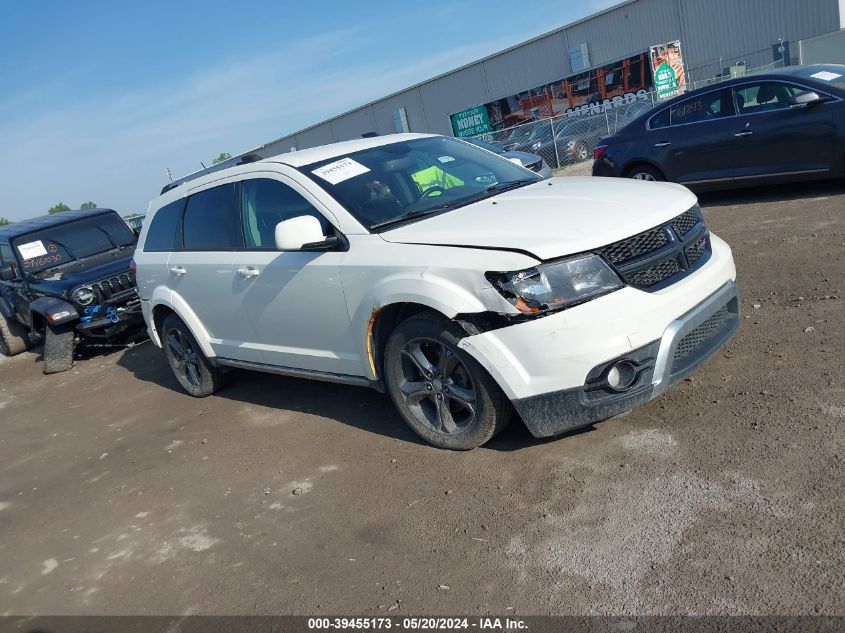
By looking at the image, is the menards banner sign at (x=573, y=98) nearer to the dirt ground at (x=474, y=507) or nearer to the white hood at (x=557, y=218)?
the white hood at (x=557, y=218)

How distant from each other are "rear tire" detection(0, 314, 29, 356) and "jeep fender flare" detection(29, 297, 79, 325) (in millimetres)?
2362

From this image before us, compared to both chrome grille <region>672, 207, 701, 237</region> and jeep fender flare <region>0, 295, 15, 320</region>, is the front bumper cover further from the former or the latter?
jeep fender flare <region>0, 295, 15, 320</region>

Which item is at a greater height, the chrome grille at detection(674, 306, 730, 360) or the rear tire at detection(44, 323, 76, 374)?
the chrome grille at detection(674, 306, 730, 360)

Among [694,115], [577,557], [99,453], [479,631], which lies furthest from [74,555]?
[694,115]

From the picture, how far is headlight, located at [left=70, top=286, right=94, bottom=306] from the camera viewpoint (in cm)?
882

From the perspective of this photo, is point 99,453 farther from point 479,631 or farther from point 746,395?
point 746,395

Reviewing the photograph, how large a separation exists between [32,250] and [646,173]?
8549 millimetres

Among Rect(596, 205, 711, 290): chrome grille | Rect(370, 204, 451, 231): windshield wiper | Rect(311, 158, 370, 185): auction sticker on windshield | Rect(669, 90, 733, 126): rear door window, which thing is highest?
Rect(311, 158, 370, 185): auction sticker on windshield

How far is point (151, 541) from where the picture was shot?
13.0ft

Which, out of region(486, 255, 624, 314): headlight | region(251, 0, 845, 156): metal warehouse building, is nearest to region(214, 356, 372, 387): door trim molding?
region(486, 255, 624, 314): headlight

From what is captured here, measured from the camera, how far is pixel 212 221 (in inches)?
212

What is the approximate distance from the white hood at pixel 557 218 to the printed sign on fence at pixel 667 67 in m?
22.1

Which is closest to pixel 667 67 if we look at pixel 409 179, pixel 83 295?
pixel 83 295

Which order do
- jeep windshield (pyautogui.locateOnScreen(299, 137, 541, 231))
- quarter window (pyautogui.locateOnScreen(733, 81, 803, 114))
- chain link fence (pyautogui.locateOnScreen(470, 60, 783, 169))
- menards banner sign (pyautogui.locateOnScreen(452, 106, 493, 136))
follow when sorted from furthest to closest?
menards banner sign (pyautogui.locateOnScreen(452, 106, 493, 136)) < chain link fence (pyautogui.locateOnScreen(470, 60, 783, 169)) < quarter window (pyautogui.locateOnScreen(733, 81, 803, 114)) < jeep windshield (pyautogui.locateOnScreen(299, 137, 541, 231))
